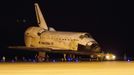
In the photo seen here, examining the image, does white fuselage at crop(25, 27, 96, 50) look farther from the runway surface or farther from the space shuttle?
the runway surface

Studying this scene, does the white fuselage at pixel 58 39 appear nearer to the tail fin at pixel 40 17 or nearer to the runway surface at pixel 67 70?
the tail fin at pixel 40 17

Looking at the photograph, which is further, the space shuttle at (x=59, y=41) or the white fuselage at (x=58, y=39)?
the white fuselage at (x=58, y=39)

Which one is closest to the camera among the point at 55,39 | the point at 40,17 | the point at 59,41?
the point at 59,41

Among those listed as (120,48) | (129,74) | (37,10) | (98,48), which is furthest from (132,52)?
(129,74)

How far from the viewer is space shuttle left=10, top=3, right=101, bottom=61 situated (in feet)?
184

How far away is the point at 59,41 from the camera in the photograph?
198ft

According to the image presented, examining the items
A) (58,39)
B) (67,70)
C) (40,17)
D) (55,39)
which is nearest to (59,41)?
(58,39)

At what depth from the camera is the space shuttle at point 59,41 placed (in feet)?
184

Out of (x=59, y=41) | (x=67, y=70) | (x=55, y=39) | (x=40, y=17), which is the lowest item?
(x=67, y=70)

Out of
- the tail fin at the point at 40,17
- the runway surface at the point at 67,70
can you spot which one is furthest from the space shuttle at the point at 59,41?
the runway surface at the point at 67,70

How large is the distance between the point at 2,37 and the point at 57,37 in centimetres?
5346

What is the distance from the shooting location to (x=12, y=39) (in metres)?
109

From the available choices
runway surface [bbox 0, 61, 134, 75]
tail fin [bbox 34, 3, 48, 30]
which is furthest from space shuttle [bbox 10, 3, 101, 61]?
runway surface [bbox 0, 61, 134, 75]

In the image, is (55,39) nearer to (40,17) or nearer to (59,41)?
(59,41)
